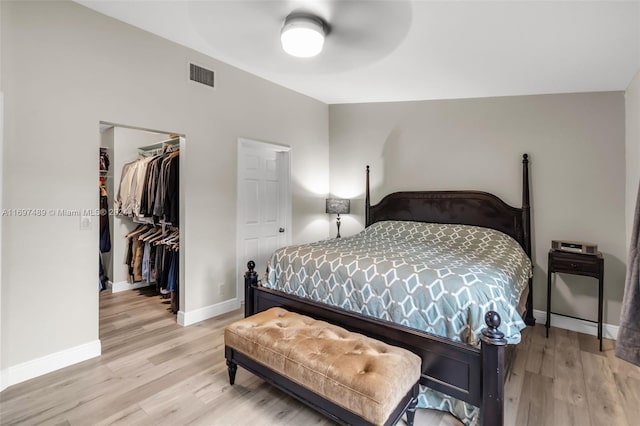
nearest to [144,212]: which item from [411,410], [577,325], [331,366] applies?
[331,366]

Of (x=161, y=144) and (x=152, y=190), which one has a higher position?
(x=161, y=144)

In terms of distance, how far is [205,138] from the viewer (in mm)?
3223

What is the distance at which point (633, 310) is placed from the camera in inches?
52.4

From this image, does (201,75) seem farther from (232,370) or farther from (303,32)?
(232,370)

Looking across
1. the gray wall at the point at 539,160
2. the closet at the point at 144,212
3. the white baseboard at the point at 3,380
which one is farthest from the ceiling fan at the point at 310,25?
the white baseboard at the point at 3,380

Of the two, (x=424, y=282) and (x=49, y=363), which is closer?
(x=424, y=282)

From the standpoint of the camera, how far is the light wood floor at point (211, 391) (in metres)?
1.83

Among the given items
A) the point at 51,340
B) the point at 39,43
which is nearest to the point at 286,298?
the point at 51,340

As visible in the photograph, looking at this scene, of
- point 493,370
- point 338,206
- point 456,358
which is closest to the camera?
point 493,370

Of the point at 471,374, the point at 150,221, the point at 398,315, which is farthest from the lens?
the point at 150,221

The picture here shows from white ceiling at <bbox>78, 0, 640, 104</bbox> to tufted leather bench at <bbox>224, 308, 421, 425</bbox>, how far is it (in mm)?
2094

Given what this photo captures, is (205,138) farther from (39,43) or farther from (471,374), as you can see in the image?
(471,374)

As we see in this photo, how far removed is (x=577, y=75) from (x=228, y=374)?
3.80m

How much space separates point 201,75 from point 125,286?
2990 mm
